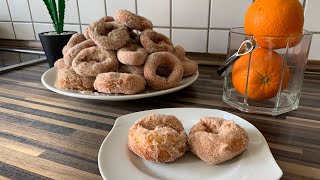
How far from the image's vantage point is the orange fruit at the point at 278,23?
1.42 feet

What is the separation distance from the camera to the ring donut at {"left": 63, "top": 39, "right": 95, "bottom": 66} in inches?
21.5

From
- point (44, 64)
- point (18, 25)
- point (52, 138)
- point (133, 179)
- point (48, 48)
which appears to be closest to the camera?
point (133, 179)

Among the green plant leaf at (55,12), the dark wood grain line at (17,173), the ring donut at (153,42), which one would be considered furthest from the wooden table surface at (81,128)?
the green plant leaf at (55,12)

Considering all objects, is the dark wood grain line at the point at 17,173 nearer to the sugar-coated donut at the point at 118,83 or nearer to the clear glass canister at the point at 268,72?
the sugar-coated donut at the point at 118,83

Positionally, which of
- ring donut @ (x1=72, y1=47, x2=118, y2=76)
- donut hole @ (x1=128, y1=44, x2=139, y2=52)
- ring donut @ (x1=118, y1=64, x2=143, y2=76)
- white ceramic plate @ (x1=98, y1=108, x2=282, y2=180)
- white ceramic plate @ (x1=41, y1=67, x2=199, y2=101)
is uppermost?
donut hole @ (x1=128, y1=44, x2=139, y2=52)

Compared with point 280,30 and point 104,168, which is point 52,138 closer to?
point 104,168

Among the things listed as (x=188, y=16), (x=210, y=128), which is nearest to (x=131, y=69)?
(x=210, y=128)

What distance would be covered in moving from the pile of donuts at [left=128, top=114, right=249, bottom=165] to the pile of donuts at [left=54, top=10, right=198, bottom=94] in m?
0.18

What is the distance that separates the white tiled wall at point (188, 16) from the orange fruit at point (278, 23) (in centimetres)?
28

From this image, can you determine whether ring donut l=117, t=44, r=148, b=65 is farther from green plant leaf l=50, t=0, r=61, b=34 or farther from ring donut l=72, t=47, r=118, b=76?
green plant leaf l=50, t=0, r=61, b=34

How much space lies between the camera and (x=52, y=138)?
15.5 inches

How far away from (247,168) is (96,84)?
0.32 m

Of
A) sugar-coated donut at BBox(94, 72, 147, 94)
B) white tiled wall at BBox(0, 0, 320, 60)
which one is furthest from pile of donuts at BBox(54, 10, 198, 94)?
white tiled wall at BBox(0, 0, 320, 60)

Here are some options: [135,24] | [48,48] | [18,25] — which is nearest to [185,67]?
[135,24]
